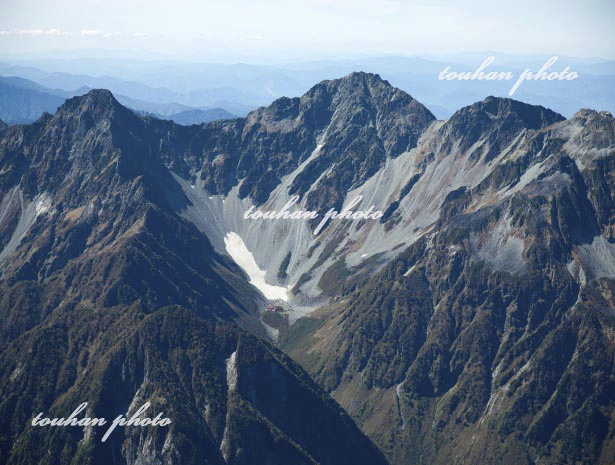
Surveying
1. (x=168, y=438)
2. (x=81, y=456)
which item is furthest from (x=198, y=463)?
(x=81, y=456)

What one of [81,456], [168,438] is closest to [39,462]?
[81,456]

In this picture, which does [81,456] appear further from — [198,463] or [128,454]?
[198,463]

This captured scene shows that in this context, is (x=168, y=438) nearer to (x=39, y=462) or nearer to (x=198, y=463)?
(x=198, y=463)

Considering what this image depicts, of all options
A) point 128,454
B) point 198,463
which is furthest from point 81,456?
point 198,463

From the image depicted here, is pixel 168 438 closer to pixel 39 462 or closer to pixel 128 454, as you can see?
pixel 128 454

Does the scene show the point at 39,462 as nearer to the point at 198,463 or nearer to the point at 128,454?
the point at 128,454
